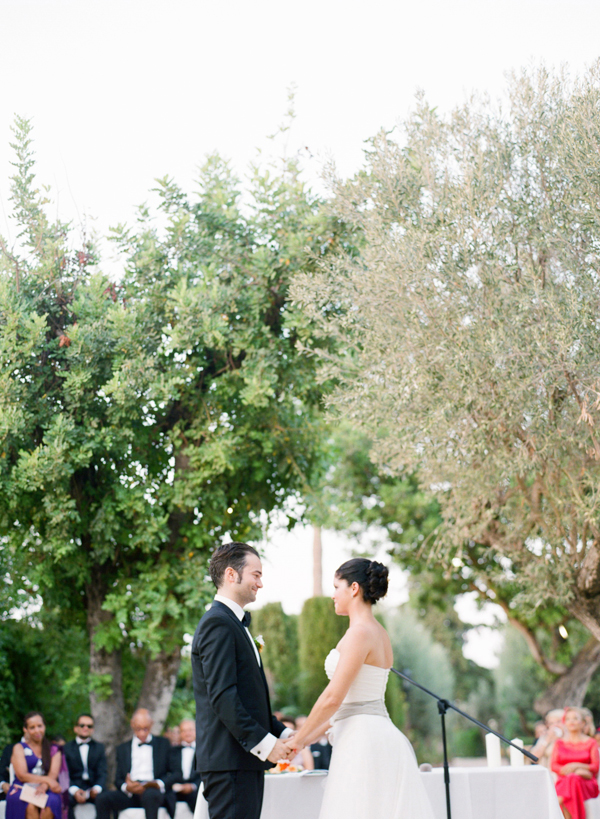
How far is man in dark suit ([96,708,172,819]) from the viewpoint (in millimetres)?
7875

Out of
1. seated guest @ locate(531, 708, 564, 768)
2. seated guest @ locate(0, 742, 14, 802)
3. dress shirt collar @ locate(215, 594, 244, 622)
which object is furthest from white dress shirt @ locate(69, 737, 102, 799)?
dress shirt collar @ locate(215, 594, 244, 622)

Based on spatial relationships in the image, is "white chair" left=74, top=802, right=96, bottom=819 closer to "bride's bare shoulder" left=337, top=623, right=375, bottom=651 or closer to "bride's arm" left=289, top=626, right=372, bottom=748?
"bride's arm" left=289, top=626, right=372, bottom=748

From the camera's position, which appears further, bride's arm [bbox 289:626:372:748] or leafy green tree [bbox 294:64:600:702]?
leafy green tree [bbox 294:64:600:702]

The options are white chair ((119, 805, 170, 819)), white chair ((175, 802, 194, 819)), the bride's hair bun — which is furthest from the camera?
white chair ((175, 802, 194, 819))

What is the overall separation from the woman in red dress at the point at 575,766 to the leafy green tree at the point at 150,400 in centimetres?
421

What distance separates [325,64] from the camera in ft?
33.0

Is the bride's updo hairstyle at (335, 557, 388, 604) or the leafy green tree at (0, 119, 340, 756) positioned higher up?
the leafy green tree at (0, 119, 340, 756)

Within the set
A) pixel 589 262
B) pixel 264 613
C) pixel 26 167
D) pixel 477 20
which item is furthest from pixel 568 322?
pixel 264 613

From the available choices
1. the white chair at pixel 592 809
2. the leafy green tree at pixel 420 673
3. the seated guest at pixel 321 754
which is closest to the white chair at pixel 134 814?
the seated guest at pixel 321 754

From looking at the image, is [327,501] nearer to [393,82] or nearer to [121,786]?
[121,786]

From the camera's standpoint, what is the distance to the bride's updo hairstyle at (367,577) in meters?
3.83

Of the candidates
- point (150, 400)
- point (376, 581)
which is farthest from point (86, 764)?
point (376, 581)

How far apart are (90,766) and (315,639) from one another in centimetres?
1036

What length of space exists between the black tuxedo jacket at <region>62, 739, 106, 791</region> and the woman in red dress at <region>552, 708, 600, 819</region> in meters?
4.95
